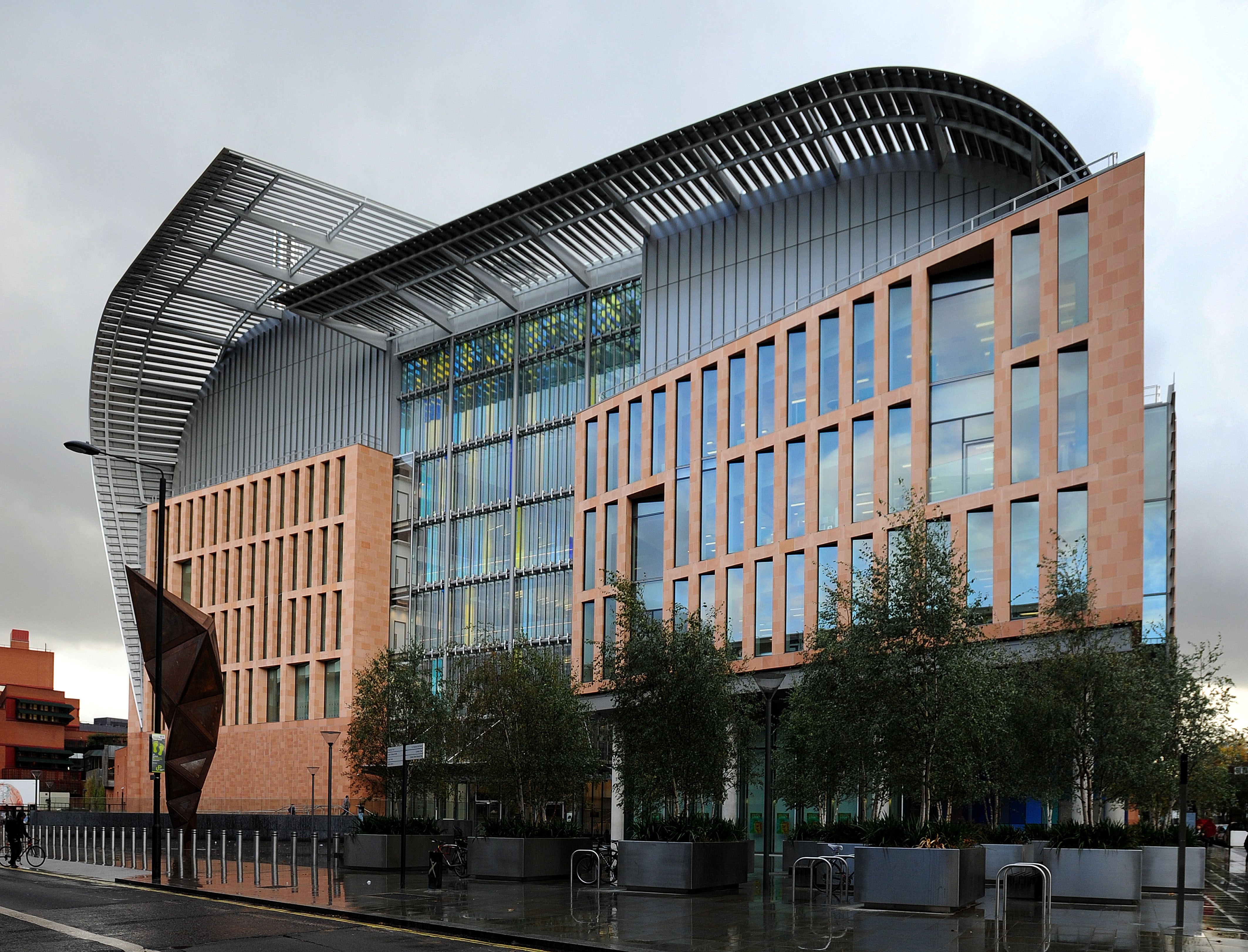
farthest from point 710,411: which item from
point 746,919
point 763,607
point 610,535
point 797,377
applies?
point 746,919

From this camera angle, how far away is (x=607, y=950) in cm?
1659

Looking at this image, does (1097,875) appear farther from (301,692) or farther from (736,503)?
(301,692)

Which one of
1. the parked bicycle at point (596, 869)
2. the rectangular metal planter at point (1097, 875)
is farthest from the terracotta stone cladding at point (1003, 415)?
the parked bicycle at point (596, 869)

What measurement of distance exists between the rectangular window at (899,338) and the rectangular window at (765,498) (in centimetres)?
572

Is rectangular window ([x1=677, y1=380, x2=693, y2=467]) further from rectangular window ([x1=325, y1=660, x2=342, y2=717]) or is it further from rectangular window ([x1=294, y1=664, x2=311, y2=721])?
rectangular window ([x1=294, y1=664, x2=311, y2=721])

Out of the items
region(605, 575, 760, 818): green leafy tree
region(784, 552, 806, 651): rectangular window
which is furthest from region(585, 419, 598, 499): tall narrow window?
region(605, 575, 760, 818): green leafy tree

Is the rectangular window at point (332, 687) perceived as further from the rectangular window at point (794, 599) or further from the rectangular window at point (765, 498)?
the rectangular window at point (794, 599)

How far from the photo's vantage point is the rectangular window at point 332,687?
6950 cm

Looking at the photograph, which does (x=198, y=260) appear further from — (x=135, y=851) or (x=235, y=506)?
(x=135, y=851)

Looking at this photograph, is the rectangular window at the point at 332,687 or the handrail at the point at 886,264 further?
the rectangular window at the point at 332,687

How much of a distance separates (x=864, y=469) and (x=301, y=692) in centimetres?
4323

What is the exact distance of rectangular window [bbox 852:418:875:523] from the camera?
39.8 m

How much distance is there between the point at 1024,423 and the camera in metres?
36.0

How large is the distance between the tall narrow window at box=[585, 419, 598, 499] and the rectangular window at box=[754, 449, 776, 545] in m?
13.0
